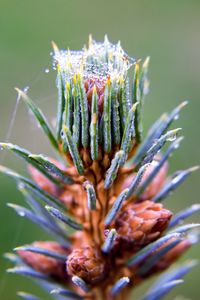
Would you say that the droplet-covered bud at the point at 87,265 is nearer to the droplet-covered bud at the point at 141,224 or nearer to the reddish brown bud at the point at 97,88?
the droplet-covered bud at the point at 141,224

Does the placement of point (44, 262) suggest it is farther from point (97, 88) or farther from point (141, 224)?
point (97, 88)

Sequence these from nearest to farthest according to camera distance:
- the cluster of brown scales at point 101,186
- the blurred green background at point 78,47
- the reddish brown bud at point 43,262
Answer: the cluster of brown scales at point 101,186, the reddish brown bud at point 43,262, the blurred green background at point 78,47

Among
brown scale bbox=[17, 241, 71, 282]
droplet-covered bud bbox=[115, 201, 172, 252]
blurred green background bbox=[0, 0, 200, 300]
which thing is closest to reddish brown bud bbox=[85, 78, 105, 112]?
droplet-covered bud bbox=[115, 201, 172, 252]

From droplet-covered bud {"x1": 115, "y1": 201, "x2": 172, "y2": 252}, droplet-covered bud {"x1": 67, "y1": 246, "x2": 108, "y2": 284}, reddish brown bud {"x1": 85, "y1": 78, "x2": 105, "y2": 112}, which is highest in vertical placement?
reddish brown bud {"x1": 85, "y1": 78, "x2": 105, "y2": 112}

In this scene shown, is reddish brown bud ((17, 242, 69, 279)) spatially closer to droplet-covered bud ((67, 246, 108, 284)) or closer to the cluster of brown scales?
the cluster of brown scales

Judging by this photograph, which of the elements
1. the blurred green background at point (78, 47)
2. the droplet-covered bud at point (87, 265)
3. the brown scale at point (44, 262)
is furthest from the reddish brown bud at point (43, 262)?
the blurred green background at point (78, 47)

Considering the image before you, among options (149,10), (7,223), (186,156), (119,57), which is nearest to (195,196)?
(186,156)
